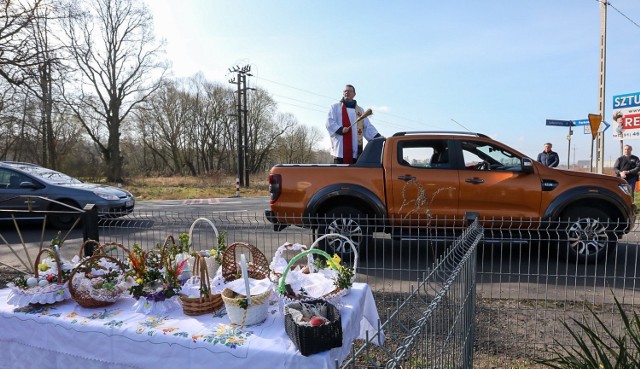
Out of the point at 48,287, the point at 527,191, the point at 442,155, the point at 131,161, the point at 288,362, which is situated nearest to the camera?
the point at 288,362

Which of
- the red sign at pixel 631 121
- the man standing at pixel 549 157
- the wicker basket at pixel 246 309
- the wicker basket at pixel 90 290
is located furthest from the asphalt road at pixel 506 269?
the red sign at pixel 631 121

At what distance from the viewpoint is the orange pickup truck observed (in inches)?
229

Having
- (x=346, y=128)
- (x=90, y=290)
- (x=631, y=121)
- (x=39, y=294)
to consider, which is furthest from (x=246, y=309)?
(x=631, y=121)

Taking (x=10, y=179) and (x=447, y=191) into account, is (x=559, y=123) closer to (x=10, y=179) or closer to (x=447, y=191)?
(x=447, y=191)

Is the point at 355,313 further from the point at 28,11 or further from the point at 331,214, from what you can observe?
the point at 28,11

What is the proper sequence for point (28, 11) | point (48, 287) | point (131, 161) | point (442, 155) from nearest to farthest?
point (48, 287), point (442, 155), point (28, 11), point (131, 161)

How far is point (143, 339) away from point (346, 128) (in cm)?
571

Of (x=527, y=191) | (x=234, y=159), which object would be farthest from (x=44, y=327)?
(x=234, y=159)

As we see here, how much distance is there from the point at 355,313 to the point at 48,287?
195 centimetres

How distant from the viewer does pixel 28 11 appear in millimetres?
14953

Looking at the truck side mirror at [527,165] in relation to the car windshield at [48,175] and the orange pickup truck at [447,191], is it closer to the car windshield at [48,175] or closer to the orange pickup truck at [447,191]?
the orange pickup truck at [447,191]

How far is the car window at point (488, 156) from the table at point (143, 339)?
13.9 feet

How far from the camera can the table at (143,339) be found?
2061 millimetres

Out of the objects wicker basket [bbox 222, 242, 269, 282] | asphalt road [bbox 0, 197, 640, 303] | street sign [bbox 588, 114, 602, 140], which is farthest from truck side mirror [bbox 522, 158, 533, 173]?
street sign [bbox 588, 114, 602, 140]
